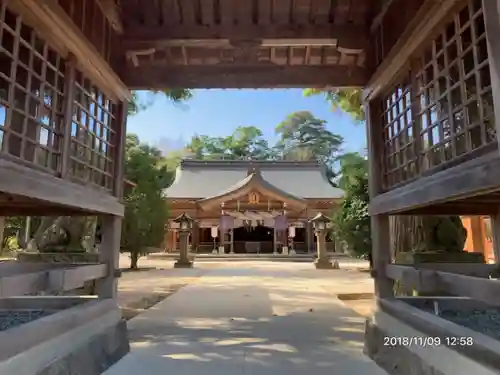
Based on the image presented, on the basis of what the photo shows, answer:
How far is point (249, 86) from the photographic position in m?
4.21

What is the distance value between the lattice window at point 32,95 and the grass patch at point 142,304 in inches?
127

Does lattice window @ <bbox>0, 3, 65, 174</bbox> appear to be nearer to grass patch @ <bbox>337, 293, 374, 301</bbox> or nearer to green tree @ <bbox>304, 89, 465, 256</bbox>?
green tree @ <bbox>304, 89, 465, 256</bbox>

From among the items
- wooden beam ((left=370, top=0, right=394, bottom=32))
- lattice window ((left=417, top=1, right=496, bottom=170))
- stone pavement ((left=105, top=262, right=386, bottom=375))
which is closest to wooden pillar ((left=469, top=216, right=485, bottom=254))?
stone pavement ((left=105, top=262, right=386, bottom=375))

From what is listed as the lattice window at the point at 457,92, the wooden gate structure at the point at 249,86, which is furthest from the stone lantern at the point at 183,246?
the lattice window at the point at 457,92

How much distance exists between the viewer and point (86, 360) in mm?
2662

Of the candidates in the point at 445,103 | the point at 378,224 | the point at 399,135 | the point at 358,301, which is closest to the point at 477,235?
the point at 358,301

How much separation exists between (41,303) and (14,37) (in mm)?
2327

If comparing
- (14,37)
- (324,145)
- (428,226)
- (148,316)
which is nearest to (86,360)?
(14,37)

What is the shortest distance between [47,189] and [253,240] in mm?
23993

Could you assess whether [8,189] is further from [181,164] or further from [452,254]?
[181,164]

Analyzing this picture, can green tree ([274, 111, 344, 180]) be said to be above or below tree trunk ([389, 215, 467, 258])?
above

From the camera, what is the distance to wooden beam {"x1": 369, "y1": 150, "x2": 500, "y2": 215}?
1.78 m

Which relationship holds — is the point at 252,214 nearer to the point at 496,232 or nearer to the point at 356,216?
the point at 356,216

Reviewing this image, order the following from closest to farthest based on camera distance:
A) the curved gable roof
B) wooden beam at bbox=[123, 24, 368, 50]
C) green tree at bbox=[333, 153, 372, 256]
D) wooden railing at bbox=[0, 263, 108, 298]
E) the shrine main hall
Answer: wooden railing at bbox=[0, 263, 108, 298] < wooden beam at bbox=[123, 24, 368, 50] < green tree at bbox=[333, 153, 372, 256] < the curved gable roof < the shrine main hall
